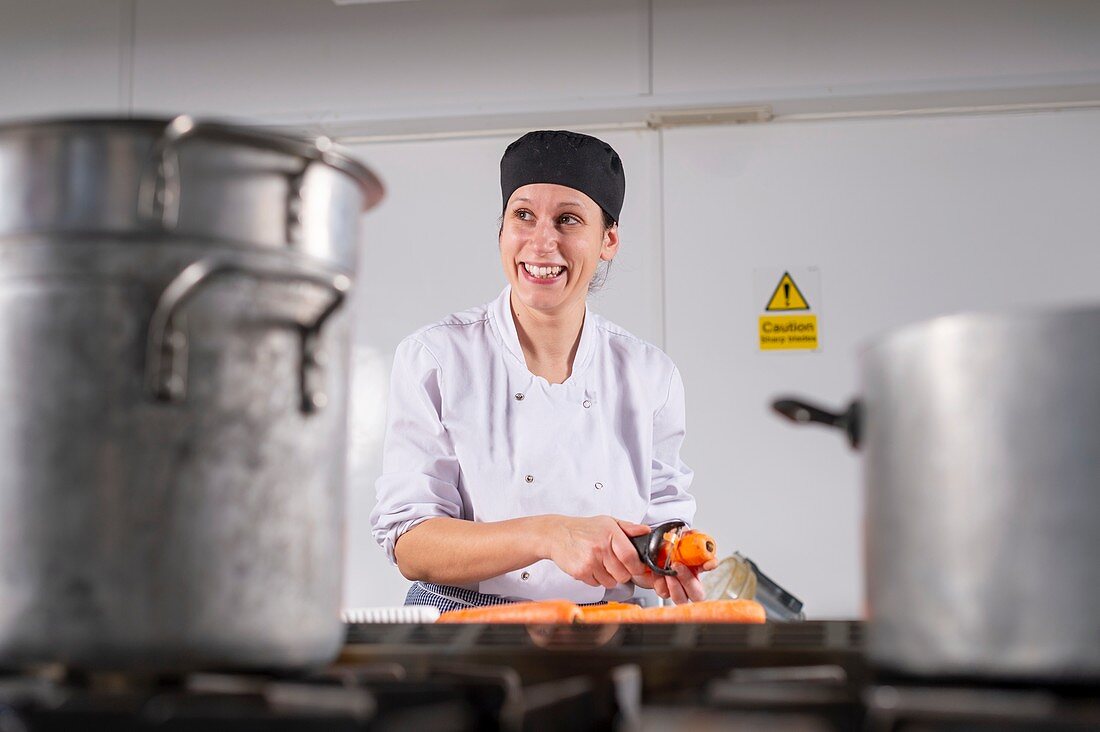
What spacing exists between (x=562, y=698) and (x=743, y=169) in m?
2.62

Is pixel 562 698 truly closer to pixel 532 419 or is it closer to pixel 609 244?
pixel 532 419

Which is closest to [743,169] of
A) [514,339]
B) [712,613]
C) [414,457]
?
[514,339]

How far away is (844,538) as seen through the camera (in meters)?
2.86

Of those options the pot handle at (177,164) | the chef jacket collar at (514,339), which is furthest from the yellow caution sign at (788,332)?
the pot handle at (177,164)

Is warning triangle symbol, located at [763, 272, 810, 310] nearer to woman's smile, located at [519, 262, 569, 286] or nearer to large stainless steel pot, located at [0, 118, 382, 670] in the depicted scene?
woman's smile, located at [519, 262, 569, 286]

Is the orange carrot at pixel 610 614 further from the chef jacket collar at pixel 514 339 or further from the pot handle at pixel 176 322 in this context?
the chef jacket collar at pixel 514 339

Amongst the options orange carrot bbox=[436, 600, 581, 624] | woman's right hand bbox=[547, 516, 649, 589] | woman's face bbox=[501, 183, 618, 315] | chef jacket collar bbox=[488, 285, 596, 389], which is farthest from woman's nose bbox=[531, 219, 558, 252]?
orange carrot bbox=[436, 600, 581, 624]

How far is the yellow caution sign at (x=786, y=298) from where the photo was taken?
292 cm

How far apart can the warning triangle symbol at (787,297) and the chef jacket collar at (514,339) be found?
77cm

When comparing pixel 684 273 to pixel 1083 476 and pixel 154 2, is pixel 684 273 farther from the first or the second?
pixel 1083 476

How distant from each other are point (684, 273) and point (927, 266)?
646mm

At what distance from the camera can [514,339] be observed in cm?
226

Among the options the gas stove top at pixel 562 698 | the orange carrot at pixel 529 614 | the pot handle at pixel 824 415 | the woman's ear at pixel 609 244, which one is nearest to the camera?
the gas stove top at pixel 562 698

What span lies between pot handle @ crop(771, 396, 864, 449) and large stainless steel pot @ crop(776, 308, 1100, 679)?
0.18ft
